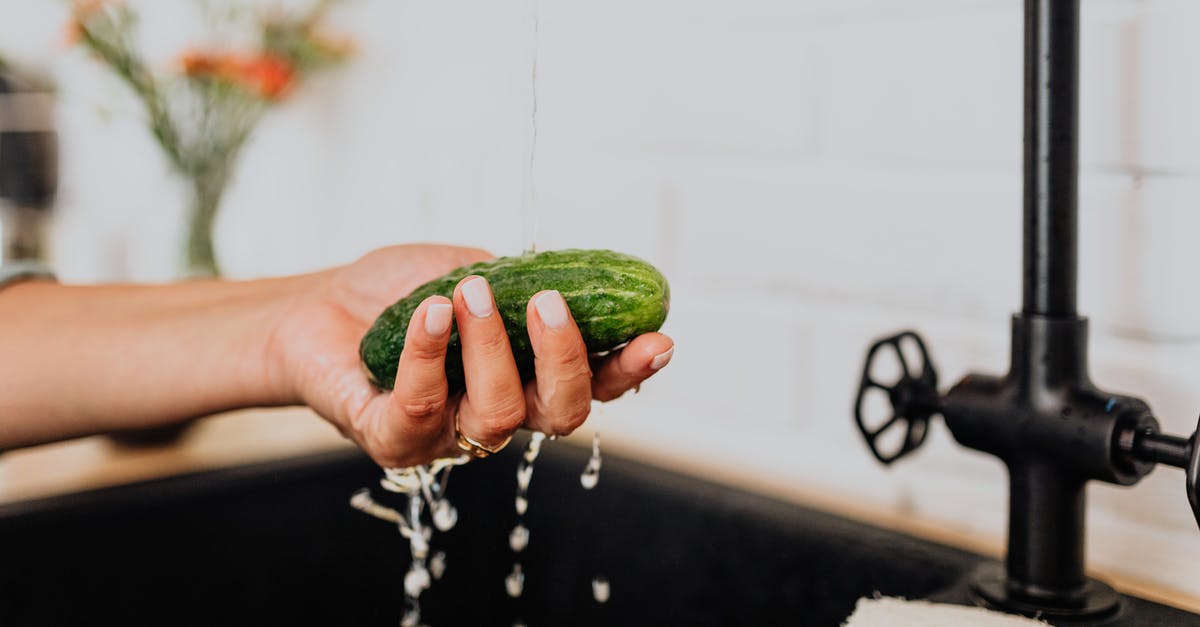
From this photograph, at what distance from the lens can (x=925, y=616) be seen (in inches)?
28.1

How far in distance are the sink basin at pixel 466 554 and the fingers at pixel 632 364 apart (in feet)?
0.90

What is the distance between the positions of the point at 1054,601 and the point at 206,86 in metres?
1.52

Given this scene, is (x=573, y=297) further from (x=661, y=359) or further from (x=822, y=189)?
(x=822, y=189)

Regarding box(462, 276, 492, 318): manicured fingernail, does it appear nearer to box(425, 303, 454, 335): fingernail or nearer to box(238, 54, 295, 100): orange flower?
box(425, 303, 454, 335): fingernail

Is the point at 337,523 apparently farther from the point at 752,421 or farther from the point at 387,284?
the point at 752,421

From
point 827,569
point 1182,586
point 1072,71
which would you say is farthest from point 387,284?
point 1182,586

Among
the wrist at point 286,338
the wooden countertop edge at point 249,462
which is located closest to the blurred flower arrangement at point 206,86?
the wooden countertop edge at point 249,462

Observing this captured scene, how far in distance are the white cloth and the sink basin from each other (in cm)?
7

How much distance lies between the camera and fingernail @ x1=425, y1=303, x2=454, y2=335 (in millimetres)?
613

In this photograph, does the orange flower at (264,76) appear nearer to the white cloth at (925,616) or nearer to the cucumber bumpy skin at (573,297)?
the cucumber bumpy skin at (573,297)

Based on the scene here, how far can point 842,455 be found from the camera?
1.06m

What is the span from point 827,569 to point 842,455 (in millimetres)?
193

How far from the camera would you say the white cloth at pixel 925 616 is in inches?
27.4

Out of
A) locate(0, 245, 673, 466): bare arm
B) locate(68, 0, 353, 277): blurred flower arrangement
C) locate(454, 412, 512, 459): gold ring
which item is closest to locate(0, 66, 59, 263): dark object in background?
locate(68, 0, 353, 277): blurred flower arrangement
